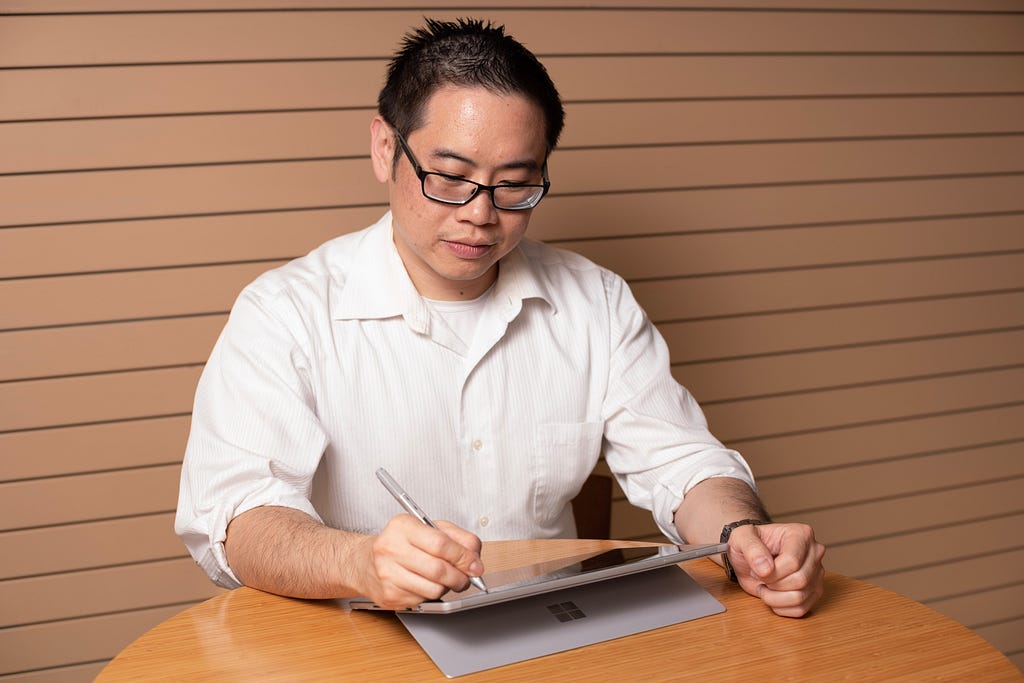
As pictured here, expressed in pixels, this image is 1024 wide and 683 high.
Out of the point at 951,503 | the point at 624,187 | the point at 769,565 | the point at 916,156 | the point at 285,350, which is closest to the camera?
the point at 769,565

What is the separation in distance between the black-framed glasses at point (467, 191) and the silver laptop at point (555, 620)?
2.47ft

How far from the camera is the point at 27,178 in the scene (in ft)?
9.20

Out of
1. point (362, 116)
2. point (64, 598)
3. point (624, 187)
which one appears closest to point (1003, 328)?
→ point (624, 187)

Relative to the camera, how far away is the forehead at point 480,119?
1.92 meters

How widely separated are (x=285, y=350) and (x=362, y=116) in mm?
1274

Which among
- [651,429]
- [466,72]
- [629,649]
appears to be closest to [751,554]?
[629,649]

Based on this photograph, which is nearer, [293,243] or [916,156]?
[293,243]

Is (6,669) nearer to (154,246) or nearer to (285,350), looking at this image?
(154,246)

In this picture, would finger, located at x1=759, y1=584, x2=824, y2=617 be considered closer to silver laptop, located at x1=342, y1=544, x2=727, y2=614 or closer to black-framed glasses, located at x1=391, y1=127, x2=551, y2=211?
silver laptop, located at x1=342, y1=544, x2=727, y2=614

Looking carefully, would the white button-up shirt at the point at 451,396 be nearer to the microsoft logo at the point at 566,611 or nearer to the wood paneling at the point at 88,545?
the microsoft logo at the point at 566,611

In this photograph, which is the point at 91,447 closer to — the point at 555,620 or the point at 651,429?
the point at 651,429

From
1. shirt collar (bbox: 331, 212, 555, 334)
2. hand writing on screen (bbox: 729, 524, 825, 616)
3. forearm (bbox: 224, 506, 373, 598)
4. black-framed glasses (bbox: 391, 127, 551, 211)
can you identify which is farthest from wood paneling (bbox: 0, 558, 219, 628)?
hand writing on screen (bbox: 729, 524, 825, 616)

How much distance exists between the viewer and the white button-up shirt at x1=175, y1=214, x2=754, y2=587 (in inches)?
78.7

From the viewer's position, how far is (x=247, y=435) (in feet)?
6.13
